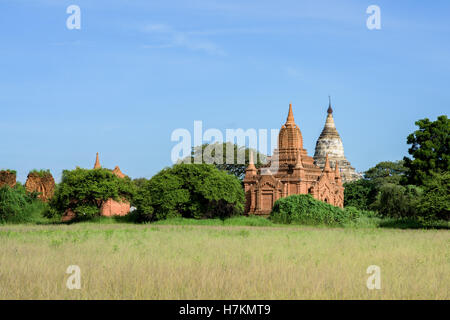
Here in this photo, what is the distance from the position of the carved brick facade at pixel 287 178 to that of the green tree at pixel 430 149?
24.6 feet

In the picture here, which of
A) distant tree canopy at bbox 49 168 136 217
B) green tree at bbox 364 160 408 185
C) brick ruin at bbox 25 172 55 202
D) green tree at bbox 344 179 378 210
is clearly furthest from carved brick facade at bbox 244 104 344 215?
green tree at bbox 364 160 408 185

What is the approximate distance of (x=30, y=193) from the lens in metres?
45.9

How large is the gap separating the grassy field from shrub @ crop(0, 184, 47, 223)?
2175 centimetres

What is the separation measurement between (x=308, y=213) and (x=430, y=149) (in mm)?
19727

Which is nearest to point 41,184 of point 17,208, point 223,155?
point 17,208

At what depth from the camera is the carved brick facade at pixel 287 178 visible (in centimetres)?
4388

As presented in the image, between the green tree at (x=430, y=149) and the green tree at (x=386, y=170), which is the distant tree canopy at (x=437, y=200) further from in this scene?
the green tree at (x=386, y=170)

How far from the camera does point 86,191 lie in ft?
128

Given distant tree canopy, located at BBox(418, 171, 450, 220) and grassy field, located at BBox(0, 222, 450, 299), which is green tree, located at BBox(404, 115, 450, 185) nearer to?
distant tree canopy, located at BBox(418, 171, 450, 220)

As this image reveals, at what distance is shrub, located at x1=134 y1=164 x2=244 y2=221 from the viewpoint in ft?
124

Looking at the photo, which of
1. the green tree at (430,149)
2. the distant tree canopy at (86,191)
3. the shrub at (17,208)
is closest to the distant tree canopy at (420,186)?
the green tree at (430,149)
